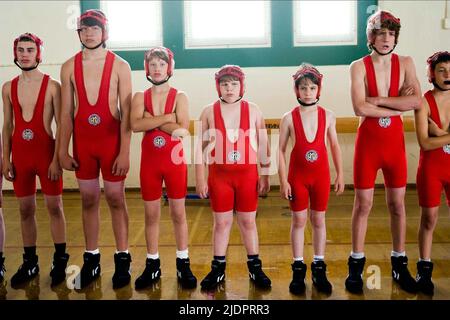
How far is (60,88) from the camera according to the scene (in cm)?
370

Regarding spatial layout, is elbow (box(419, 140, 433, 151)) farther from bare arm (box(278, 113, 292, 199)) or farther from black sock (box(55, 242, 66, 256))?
black sock (box(55, 242, 66, 256))

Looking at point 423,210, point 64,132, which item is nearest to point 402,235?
point 423,210

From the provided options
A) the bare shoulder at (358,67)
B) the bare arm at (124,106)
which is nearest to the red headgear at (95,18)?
the bare arm at (124,106)

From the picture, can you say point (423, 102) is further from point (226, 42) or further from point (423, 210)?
point (226, 42)

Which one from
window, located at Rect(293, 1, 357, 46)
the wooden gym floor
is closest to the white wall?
window, located at Rect(293, 1, 357, 46)

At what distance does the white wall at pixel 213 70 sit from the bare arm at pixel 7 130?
373 cm

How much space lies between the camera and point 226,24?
7.27m

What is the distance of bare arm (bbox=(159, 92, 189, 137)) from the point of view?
3494mm

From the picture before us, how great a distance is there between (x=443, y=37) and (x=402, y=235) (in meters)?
4.40

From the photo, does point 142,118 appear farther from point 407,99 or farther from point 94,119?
point 407,99

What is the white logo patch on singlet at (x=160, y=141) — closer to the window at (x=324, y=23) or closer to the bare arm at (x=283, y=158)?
the bare arm at (x=283, y=158)

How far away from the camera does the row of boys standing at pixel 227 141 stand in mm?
3475

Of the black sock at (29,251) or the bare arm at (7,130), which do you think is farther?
the black sock at (29,251)
